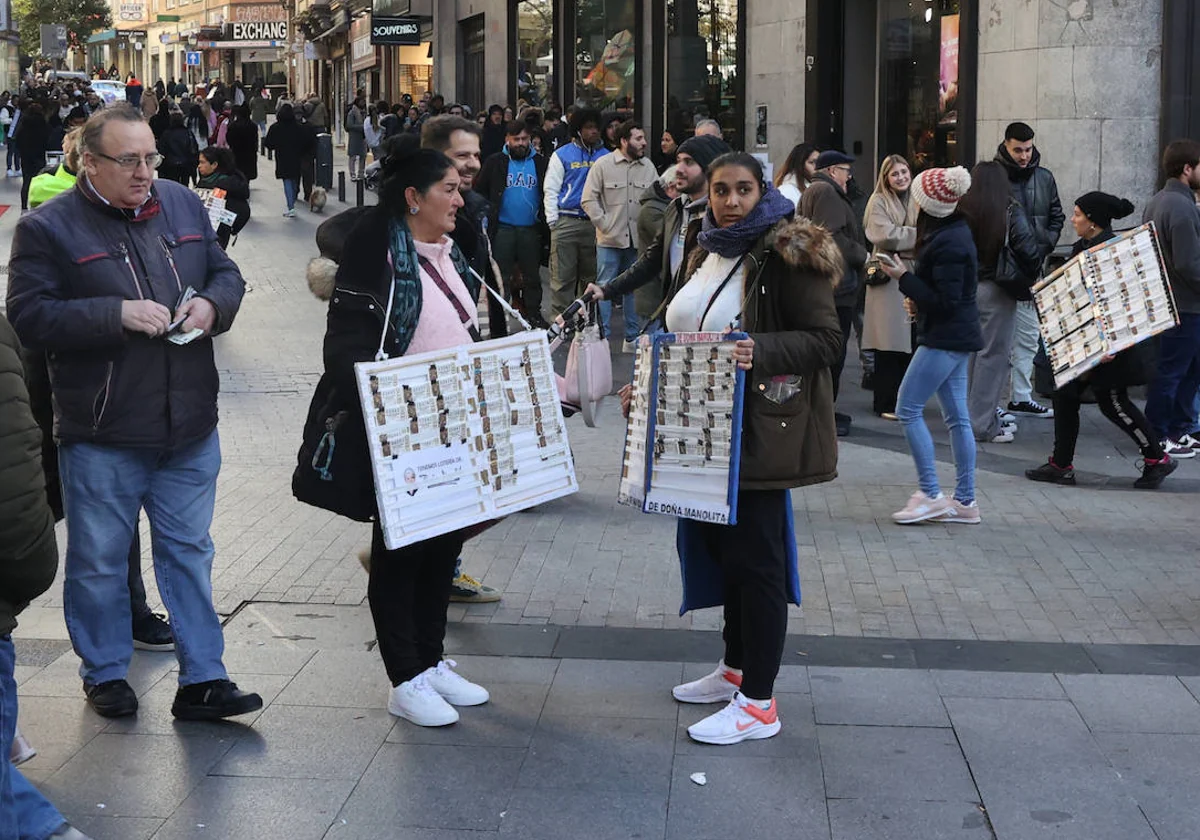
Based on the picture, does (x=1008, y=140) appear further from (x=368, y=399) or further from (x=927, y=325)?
(x=368, y=399)

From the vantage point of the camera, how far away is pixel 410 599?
16.0 feet

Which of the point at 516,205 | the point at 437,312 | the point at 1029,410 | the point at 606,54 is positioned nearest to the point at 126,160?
the point at 437,312

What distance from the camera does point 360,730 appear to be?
4875 millimetres

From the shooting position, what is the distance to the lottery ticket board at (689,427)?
4.57 m

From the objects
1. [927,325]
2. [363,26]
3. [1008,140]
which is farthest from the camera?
[363,26]

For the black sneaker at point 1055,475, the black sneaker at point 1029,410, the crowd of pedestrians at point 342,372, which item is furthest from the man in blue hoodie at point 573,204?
the crowd of pedestrians at point 342,372

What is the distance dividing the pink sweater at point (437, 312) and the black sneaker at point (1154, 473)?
4.80 m

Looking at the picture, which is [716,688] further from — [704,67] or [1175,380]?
[704,67]

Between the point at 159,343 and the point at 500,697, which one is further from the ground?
the point at 159,343

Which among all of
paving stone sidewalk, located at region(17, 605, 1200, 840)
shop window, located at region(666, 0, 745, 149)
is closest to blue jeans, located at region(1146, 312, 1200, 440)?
paving stone sidewalk, located at region(17, 605, 1200, 840)

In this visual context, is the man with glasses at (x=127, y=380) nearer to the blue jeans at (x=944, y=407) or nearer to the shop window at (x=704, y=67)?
the blue jeans at (x=944, y=407)

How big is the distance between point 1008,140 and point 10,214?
61.0 feet

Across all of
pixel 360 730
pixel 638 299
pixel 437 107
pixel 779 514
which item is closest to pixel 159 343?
pixel 360 730

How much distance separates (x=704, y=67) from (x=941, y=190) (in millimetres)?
12350
